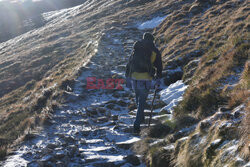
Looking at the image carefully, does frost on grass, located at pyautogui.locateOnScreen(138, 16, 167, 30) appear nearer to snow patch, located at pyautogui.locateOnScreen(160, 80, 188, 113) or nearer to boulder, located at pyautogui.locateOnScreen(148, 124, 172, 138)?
snow patch, located at pyautogui.locateOnScreen(160, 80, 188, 113)

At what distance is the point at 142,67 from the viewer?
6.54 m

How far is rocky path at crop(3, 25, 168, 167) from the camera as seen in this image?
215 inches

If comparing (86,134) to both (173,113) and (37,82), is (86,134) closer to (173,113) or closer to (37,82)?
(173,113)

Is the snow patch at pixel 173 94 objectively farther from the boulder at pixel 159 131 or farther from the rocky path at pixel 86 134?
the boulder at pixel 159 131

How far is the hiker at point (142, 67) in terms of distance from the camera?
6512 mm

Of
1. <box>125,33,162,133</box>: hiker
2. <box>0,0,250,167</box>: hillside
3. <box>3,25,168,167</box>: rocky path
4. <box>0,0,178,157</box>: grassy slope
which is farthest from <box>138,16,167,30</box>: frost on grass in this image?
<box>125,33,162,133</box>: hiker

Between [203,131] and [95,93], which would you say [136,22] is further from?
[203,131]

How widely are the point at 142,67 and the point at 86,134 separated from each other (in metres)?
2.73

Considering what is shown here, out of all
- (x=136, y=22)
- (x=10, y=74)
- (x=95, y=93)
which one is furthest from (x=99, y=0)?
(x=95, y=93)

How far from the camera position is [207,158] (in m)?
3.80

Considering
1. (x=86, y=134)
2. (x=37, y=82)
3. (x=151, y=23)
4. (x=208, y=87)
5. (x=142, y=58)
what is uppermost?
(x=151, y=23)

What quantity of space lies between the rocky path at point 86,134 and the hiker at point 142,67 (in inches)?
36.8

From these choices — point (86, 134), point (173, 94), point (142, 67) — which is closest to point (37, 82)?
point (86, 134)

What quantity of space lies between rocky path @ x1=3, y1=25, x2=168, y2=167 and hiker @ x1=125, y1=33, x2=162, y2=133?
93 centimetres
